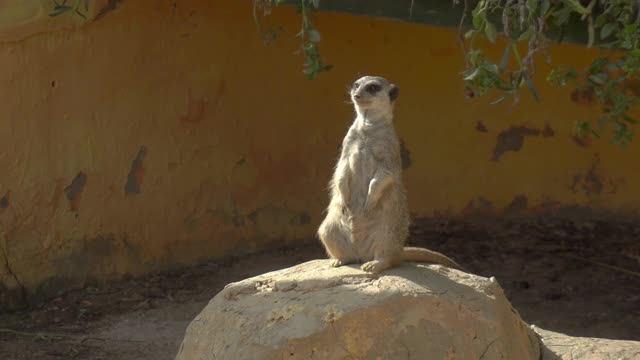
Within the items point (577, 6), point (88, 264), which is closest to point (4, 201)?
point (88, 264)

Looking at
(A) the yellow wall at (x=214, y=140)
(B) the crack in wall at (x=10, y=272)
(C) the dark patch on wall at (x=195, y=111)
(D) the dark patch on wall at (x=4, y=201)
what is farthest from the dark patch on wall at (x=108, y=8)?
(B) the crack in wall at (x=10, y=272)

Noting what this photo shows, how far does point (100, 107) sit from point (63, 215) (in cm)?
64

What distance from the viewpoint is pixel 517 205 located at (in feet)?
23.7

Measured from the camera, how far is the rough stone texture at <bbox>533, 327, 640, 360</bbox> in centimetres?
428

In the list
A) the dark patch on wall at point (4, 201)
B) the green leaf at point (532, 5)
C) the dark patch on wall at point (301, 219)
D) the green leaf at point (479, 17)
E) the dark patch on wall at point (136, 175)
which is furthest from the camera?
the dark patch on wall at point (301, 219)

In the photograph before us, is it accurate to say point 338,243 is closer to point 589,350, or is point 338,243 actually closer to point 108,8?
point 589,350

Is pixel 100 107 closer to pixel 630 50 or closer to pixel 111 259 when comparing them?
pixel 111 259

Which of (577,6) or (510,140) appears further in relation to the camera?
(510,140)

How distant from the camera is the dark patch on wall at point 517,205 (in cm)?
721

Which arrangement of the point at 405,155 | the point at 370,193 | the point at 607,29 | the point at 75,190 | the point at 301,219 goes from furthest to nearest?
the point at 405,155, the point at 301,219, the point at 75,190, the point at 370,193, the point at 607,29

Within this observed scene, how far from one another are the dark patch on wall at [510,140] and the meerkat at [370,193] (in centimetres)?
291

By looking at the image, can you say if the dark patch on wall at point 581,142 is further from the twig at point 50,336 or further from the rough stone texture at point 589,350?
the twig at point 50,336

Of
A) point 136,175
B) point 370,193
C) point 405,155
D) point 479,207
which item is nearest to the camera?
point 370,193

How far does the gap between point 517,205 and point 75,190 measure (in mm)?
3036
